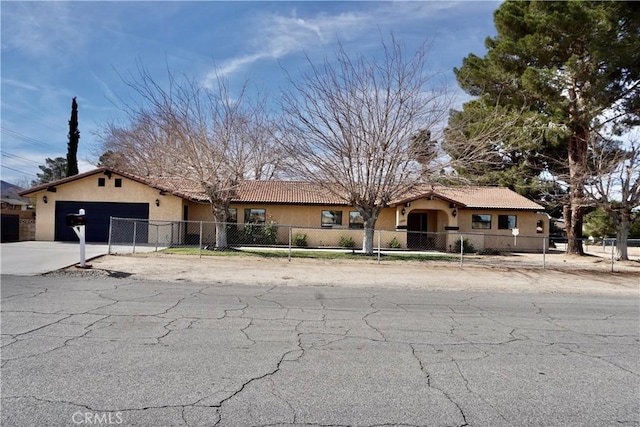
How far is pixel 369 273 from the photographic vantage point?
14.9m

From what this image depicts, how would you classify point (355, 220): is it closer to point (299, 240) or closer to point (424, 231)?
point (299, 240)

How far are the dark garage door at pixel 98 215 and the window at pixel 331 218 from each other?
35.0 feet

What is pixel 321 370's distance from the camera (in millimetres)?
4855

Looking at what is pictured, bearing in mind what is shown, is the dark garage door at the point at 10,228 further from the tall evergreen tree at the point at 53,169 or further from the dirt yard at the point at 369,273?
the tall evergreen tree at the point at 53,169

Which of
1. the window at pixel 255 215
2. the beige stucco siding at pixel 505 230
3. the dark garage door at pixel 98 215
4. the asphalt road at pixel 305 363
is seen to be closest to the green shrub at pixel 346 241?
the window at pixel 255 215

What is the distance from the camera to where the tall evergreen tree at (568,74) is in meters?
22.4

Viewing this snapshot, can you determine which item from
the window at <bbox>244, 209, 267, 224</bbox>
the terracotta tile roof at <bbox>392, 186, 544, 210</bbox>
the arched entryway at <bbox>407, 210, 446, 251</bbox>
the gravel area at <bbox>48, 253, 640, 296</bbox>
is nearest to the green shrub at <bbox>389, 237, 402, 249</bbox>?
the arched entryway at <bbox>407, 210, 446, 251</bbox>

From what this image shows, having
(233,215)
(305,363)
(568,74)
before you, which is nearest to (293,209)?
(233,215)

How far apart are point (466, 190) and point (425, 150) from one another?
5.66 metres

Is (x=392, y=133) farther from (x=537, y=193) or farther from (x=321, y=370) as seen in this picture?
(x=537, y=193)

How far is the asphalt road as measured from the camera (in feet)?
12.4

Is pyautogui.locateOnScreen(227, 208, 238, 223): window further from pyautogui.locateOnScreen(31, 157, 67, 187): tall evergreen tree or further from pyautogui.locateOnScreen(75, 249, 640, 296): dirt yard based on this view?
pyautogui.locateOnScreen(31, 157, 67, 187): tall evergreen tree

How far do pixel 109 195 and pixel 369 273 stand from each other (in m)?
17.8

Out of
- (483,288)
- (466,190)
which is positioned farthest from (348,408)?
(466,190)
